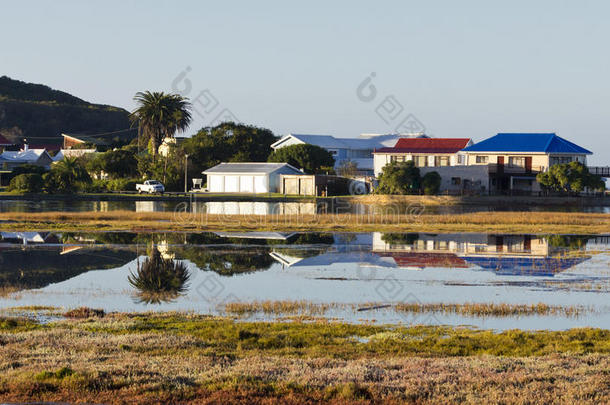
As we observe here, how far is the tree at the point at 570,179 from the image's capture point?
9250 cm

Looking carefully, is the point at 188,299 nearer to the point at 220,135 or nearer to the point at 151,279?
the point at 151,279

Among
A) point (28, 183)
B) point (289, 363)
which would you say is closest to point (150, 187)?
point (28, 183)

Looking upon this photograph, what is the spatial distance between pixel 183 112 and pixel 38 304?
357ft

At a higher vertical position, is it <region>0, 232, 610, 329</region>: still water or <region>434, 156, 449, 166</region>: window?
<region>434, 156, 449, 166</region>: window

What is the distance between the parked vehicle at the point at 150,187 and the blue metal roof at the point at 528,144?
37.6 meters

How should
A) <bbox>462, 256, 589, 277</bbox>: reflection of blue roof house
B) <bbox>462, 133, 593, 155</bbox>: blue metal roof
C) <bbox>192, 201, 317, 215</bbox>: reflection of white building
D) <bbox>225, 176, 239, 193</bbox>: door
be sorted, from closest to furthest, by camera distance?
<bbox>462, 256, 589, 277</bbox>: reflection of blue roof house
<bbox>192, 201, 317, 215</bbox>: reflection of white building
<bbox>462, 133, 593, 155</bbox>: blue metal roof
<bbox>225, 176, 239, 193</bbox>: door

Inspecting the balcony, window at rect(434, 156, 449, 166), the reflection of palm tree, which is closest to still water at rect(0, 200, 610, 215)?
the balcony

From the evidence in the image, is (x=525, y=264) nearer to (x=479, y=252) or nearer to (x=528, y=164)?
(x=479, y=252)

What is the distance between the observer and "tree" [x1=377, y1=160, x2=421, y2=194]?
9475cm

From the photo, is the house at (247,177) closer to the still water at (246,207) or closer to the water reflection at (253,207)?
the water reflection at (253,207)

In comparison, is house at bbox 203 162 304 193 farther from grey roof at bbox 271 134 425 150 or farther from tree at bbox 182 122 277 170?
grey roof at bbox 271 134 425 150

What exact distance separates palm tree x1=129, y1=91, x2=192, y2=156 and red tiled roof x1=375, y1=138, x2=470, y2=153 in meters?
33.3

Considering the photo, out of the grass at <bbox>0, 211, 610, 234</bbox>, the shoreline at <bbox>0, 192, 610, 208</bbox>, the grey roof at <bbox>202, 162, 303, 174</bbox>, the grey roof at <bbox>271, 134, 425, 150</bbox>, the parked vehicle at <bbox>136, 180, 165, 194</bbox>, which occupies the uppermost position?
the grey roof at <bbox>271, 134, 425, 150</bbox>

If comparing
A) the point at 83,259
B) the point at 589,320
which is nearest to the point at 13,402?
the point at 589,320
